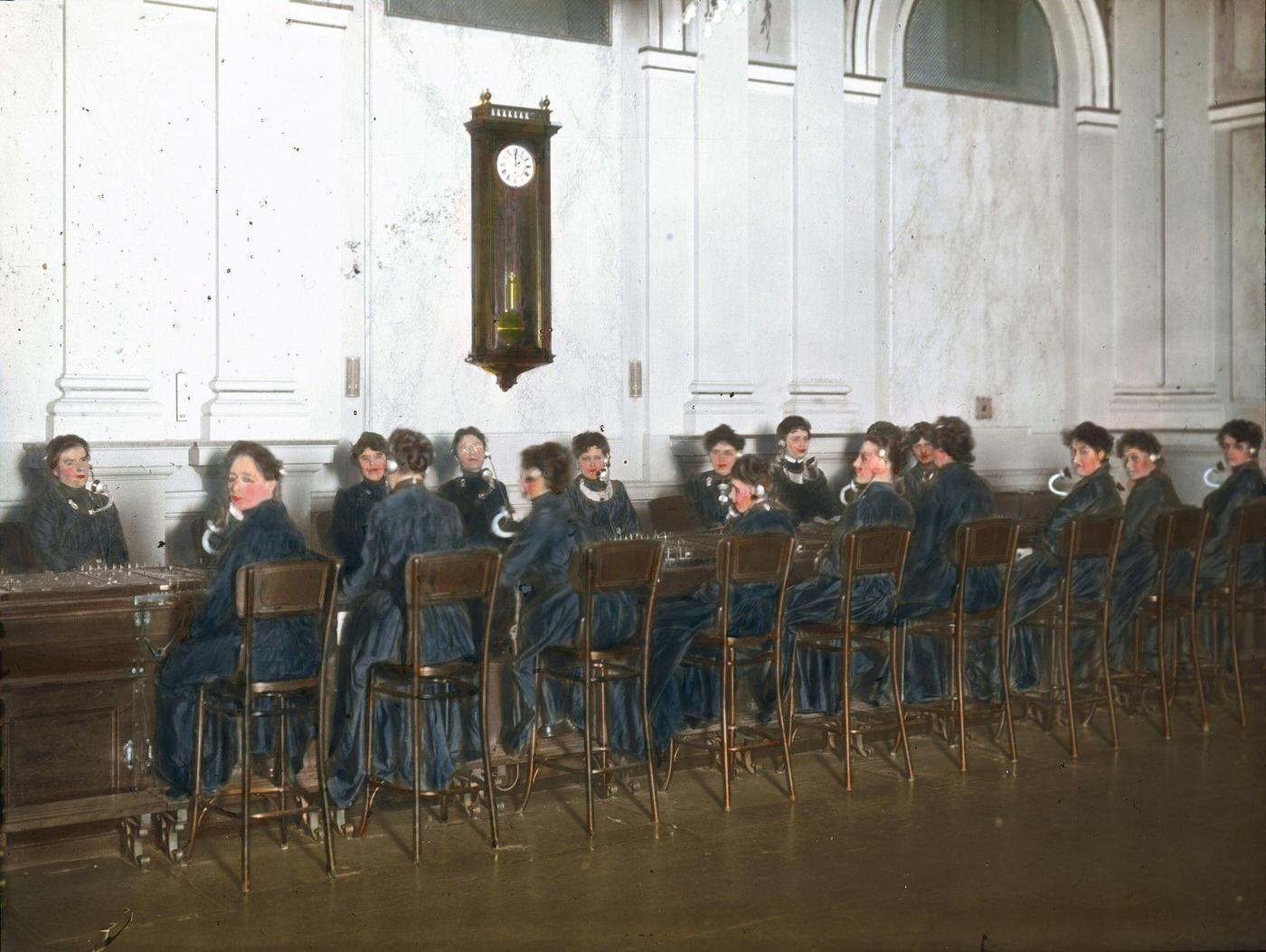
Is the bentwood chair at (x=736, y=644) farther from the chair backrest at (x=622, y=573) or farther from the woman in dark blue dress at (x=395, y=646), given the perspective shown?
the woman in dark blue dress at (x=395, y=646)

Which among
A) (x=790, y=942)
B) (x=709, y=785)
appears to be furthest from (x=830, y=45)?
(x=790, y=942)

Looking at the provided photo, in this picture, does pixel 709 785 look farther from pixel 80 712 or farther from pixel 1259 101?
pixel 1259 101

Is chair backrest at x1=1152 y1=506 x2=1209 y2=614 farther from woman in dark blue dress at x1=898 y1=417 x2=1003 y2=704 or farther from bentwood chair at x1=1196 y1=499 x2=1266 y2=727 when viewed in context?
woman in dark blue dress at x1=898 y1=417 x2=1003 y2=704

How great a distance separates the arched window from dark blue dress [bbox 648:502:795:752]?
5283mm

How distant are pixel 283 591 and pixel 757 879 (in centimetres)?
185

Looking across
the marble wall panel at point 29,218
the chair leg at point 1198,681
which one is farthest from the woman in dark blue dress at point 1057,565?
the marble wall panel at point 29,218

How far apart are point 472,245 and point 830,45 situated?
10.0ft

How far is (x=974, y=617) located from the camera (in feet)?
22.3

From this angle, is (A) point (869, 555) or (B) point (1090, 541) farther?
(B) point (1090, 541)

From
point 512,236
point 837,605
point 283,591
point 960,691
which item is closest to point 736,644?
point 837,605

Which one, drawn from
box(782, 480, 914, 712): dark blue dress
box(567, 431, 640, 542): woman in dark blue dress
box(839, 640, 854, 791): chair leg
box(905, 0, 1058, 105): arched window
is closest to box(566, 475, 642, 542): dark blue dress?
box(567, 431, 640, 542): woman in dark blue dress

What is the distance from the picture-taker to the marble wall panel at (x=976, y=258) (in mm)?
10695

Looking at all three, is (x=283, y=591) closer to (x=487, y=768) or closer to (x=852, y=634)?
(x=487, y=768)

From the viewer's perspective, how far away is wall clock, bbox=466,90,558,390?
868cm
